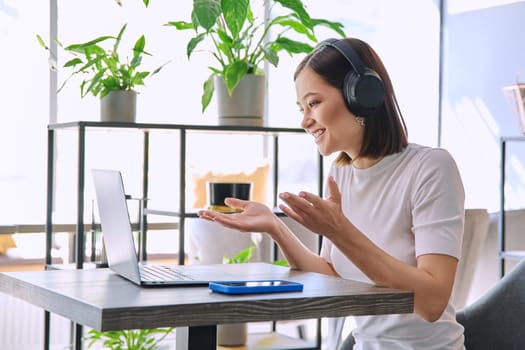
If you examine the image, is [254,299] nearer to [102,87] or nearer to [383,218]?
[383,218]

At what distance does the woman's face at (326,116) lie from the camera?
1.75m

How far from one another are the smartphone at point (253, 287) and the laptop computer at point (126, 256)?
0.30 ft

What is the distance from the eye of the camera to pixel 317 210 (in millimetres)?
1365

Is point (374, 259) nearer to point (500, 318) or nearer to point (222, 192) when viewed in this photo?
point (500, 318)

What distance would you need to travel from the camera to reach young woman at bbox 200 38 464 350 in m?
1.59

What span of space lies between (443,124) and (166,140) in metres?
2.15

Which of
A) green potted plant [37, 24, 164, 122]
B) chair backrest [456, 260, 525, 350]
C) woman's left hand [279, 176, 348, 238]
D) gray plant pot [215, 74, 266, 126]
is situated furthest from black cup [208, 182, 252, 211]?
woman's left hand [279, 176, 348, 238]

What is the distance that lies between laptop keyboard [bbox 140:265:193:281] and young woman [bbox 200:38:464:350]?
121mm

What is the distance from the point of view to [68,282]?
4.79ft

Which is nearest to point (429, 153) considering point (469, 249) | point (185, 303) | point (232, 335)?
point (185, 303)

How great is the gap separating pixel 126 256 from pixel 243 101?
1.74 meters

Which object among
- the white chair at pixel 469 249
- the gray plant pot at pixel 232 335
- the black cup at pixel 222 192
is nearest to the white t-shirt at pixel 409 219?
the black cup at pixel 222 192

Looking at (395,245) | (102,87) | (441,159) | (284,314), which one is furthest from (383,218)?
(102,87)

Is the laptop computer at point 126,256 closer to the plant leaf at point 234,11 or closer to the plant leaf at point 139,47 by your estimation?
the plant leaf at point 234,11
